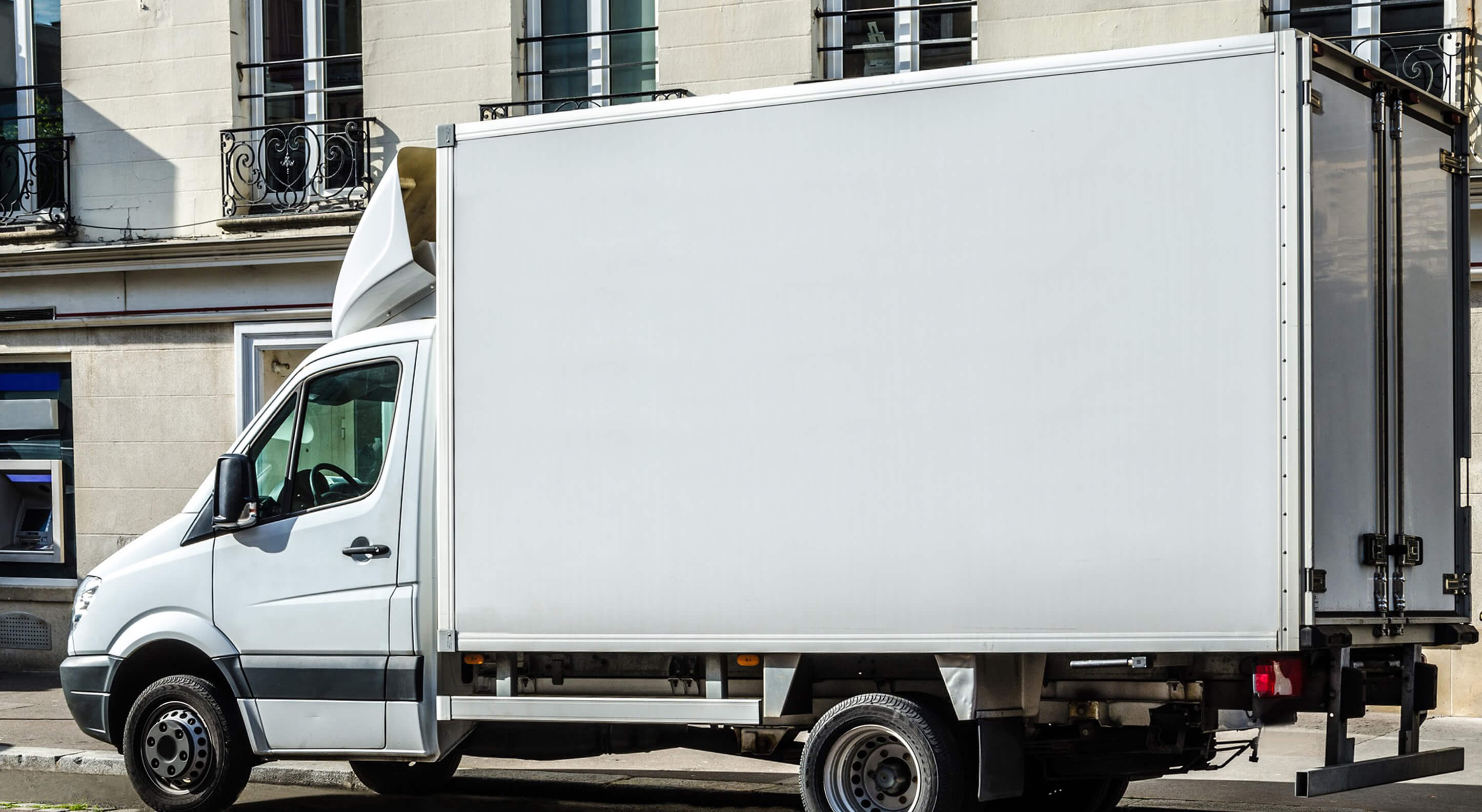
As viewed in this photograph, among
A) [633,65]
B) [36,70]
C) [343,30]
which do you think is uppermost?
[343,30]

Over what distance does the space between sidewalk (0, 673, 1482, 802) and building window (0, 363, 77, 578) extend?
396 cm

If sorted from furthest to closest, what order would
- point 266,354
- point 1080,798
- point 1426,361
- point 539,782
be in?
point 266,354, point 539,782, point 1080,798, point 1426,361

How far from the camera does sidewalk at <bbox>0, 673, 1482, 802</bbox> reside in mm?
8680

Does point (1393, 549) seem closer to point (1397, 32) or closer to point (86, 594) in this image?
point (86, 594)

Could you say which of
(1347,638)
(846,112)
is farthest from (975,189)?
(1347,638)

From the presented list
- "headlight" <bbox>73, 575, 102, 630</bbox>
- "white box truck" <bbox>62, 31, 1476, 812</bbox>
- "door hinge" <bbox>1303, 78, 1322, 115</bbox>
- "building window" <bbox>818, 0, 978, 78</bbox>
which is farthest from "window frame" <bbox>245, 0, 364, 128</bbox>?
"door hinge" <bbox>1303, 78, 1322, 115</bbox>

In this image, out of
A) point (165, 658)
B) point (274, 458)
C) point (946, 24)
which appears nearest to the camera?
point (274, 458)

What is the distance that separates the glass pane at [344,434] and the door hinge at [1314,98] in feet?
12.6

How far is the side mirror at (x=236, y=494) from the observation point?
281 inches

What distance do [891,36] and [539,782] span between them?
6379mm

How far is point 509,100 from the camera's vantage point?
12.9 meters

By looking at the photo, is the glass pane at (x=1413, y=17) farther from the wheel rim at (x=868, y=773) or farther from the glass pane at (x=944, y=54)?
the wheel rim at (x=868, y=773)

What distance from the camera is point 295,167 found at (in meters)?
13.5

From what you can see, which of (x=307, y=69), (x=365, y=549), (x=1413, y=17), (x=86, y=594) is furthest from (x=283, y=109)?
(x=1413, y=17)
